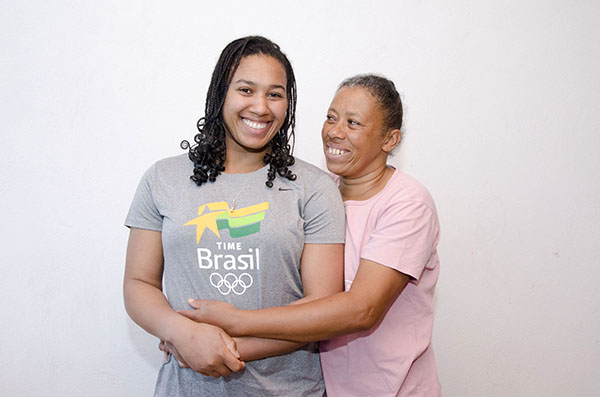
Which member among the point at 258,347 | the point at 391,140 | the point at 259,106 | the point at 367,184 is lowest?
the point at 258,347

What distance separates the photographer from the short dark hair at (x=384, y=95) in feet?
4.86

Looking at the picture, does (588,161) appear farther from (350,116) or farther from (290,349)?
(290,349)

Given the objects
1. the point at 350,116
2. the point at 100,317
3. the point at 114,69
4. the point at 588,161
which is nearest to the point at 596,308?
the point at 588,161

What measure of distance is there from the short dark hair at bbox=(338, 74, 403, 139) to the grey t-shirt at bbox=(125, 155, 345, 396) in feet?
0.95

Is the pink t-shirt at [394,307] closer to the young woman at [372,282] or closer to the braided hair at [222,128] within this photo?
the young woman at [372,282]

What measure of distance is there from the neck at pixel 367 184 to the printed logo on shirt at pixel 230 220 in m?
0.33

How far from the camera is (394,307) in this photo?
144 centimetres

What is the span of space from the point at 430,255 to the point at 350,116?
462 millimetres

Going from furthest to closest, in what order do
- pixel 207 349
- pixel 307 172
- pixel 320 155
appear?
1. pixel 320 155
2. pixel 307 172
3. pixel 207 349

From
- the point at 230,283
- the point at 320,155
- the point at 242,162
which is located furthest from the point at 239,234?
the point at 320,155

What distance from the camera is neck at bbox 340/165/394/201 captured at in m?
1.49

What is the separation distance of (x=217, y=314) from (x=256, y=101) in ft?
1.83


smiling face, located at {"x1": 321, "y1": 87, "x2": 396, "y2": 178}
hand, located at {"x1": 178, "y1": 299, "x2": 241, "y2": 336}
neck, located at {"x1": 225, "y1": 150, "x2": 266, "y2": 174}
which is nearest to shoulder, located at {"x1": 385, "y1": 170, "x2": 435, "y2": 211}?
smiling face, located at {"x1": 321, "y1": 87, "x2": 396, "y2": 178}

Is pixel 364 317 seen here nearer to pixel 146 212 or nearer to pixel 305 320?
pixel 305 320
